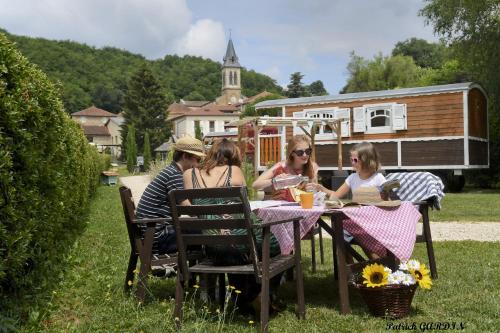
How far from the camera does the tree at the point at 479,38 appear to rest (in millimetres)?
19625

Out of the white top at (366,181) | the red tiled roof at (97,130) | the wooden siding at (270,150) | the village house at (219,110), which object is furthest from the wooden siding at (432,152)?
the red tiled roof at (97,130)

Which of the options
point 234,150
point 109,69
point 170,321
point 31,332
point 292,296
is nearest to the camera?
point 31,332

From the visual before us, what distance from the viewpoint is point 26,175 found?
353 cm

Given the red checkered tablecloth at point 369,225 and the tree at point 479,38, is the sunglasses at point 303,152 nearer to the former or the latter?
the red checkered tablecloth at point 369,225

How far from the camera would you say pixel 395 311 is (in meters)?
3.97

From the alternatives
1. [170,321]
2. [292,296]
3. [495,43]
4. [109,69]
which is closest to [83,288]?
[170,321]

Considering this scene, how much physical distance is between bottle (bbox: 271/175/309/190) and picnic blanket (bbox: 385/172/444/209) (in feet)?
3.09

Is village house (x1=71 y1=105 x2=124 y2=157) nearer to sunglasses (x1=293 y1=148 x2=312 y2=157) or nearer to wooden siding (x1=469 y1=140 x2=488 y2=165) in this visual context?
wooden siding (x1=469 y1=140 x2=488 y2=165)

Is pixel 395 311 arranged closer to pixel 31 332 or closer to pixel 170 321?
pixel 170 321

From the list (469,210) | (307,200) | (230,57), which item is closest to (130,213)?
(307,200)

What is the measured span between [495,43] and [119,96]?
94608mm

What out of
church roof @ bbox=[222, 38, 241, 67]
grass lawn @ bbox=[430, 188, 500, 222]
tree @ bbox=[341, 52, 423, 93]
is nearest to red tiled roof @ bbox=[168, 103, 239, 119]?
church roof @ bbox=[222, 38, 241, 67]

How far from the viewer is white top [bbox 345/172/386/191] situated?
5.16 metres

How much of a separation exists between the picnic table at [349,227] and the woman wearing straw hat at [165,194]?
33.7 inches
